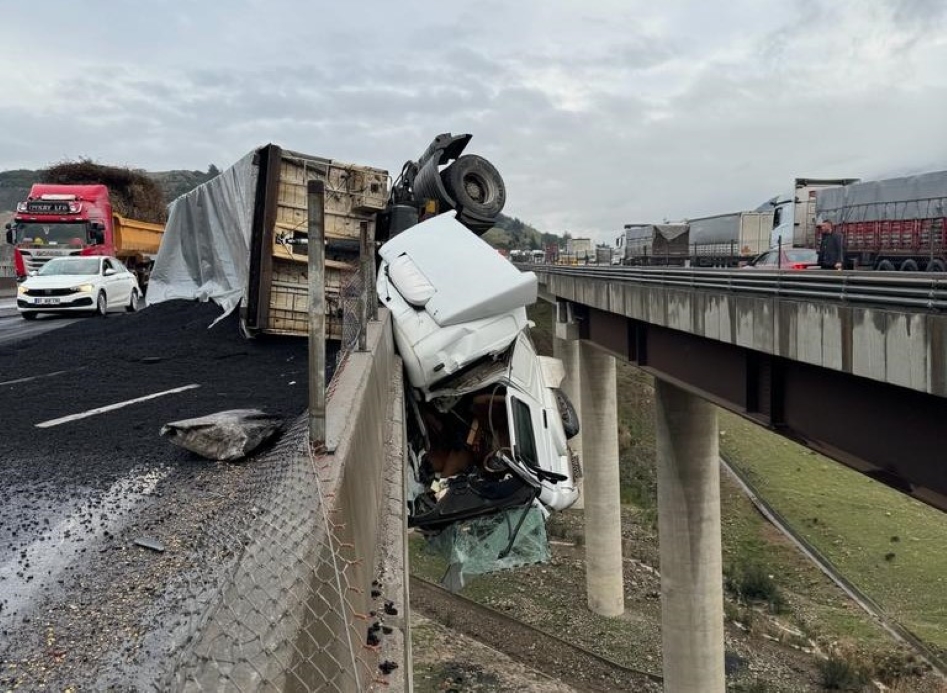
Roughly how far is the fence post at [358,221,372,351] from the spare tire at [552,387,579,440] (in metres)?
3.48

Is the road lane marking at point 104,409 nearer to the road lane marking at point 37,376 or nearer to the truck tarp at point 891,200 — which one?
the road lane marking at point 37,376

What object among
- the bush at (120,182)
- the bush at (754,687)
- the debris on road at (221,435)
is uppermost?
the bush at (120,182)

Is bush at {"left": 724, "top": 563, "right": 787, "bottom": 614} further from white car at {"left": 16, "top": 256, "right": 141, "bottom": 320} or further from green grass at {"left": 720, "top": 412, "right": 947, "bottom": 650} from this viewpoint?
white car at {"left": 16, "top": 256, "right": 141, "bottom": 320}

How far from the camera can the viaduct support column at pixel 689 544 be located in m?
17.2

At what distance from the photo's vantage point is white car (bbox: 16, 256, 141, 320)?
19109 mm

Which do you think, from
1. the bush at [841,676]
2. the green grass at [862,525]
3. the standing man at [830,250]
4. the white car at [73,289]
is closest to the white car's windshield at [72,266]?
the white car at [73,289]

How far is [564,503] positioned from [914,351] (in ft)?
16.9

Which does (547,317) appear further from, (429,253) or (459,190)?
(429,253)

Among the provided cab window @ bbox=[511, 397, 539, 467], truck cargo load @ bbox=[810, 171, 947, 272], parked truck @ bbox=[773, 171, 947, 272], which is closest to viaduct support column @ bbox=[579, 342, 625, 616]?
parked truck @ bbox=[773, 171, 947, 272]

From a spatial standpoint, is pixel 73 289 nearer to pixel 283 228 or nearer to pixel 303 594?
pixel 283 228

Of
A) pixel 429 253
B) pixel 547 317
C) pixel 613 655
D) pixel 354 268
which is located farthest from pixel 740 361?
pixel 547 317

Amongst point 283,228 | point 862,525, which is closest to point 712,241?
point 862,525

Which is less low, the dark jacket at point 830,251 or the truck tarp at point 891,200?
the truck tarp at point 891,200

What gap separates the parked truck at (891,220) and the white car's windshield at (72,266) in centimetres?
2048
